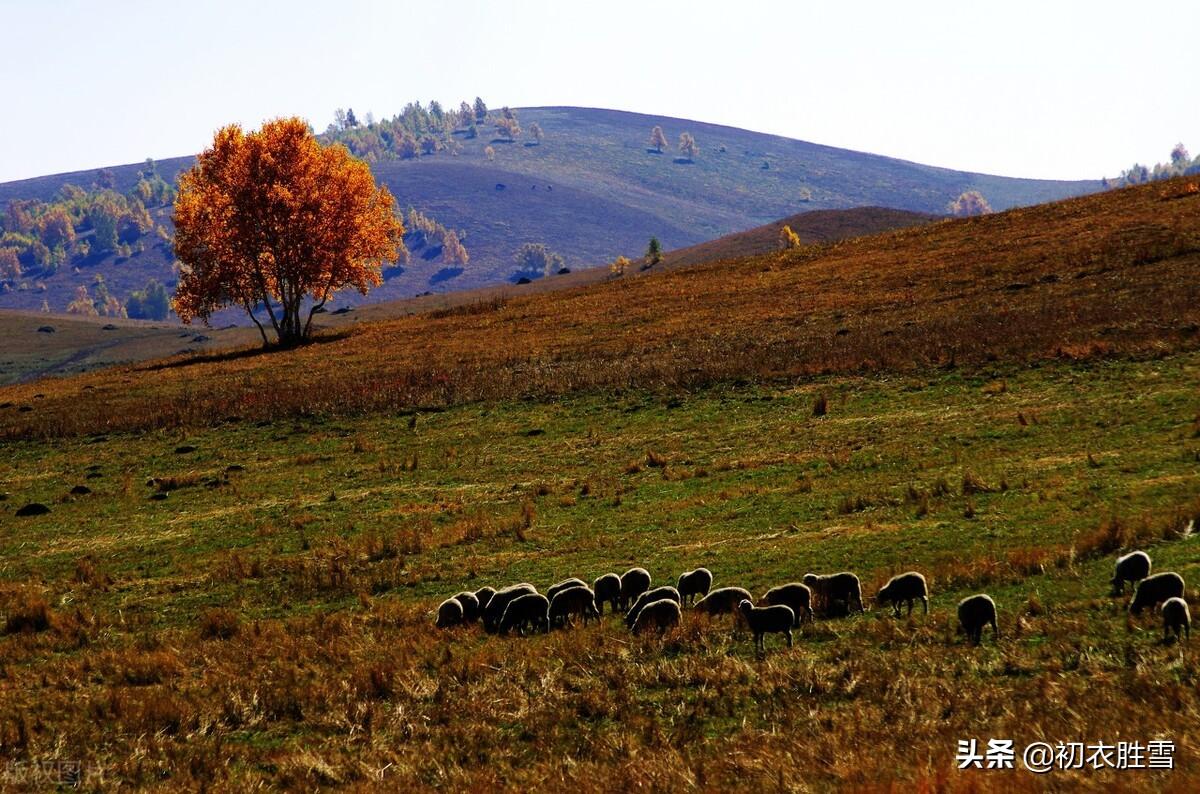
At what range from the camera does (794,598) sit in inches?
600

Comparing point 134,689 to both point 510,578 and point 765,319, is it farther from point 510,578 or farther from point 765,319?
point 765,319

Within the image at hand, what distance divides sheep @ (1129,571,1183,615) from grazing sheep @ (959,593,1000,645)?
5.33 feet

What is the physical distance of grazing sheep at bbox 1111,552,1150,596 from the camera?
13906mm

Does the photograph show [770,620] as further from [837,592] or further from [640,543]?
[640,543]

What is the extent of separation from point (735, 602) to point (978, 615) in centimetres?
413

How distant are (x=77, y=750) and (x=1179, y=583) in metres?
13.0

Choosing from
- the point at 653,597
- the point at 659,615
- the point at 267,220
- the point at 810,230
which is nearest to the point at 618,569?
the point at 653,597

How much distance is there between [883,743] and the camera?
9.41 meters

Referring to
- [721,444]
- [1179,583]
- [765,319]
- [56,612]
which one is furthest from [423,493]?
[765,319]

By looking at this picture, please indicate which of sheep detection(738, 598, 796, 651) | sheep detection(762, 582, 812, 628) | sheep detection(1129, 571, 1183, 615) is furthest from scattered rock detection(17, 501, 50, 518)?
sheep detection(1129, 571, 1183, 615)

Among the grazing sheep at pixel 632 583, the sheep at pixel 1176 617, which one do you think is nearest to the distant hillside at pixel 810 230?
the grazing sheep at pixel 632 583

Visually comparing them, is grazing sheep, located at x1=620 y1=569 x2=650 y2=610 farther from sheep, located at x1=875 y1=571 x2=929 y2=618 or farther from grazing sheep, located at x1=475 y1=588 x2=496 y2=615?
sheep, located at x1=875 y1=571 x2=929 y2=618

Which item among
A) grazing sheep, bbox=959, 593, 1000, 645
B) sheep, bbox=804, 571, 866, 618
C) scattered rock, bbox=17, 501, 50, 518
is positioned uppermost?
grazing sheep, bbox=959, 593, 1000, 645

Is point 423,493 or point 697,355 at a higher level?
point 697,355
